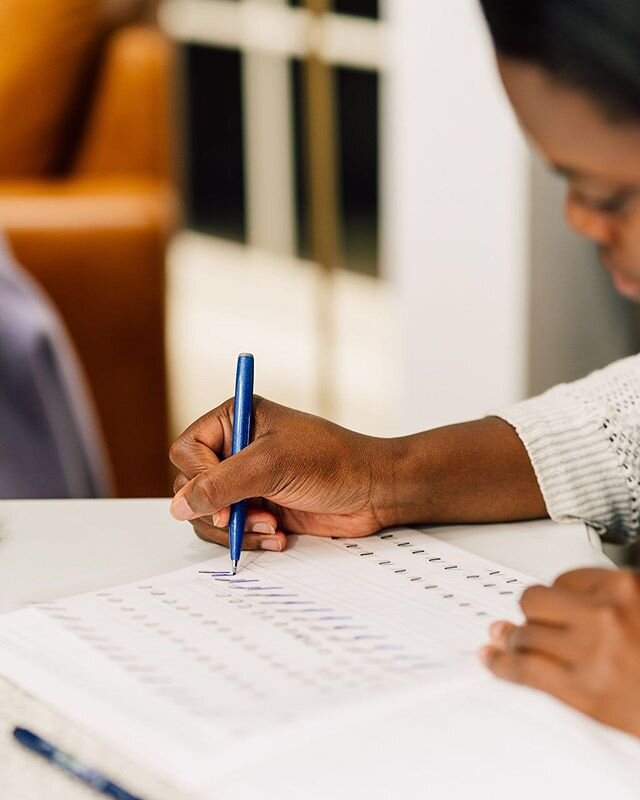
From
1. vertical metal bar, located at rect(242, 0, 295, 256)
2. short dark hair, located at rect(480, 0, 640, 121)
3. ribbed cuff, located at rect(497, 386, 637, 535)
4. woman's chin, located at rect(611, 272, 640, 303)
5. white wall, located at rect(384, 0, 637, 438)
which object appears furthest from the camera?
vertical metal bar, located at rect(242, 0, 295, 256)

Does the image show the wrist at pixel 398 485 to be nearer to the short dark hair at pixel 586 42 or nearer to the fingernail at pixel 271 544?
the fingernail at pixel 271 544

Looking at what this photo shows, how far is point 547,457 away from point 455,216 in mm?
1359

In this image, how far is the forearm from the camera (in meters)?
0.89

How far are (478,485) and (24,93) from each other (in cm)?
168

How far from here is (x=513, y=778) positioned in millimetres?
574

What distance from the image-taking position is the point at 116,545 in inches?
34.7

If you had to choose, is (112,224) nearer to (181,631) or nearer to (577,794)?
(181,631)

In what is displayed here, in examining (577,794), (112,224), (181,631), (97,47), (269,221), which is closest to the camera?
(577,794)

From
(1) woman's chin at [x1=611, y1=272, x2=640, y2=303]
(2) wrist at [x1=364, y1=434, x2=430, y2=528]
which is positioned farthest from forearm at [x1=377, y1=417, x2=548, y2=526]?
(1) woman's chin at [x1=611, y1=272, x2=640, y2=303]

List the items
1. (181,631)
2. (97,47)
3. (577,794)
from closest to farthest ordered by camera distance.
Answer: (577,794) < (181,631) < (97,47)

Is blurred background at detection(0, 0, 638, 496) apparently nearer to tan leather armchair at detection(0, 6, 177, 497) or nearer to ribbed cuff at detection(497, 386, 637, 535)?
tan leather armchair at detection(0, 6, 177, 497)

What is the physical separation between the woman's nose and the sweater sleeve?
0.30 m

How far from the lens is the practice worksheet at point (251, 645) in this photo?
618 millimetres

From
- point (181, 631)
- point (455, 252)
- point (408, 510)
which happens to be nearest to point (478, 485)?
point (408, 510)
